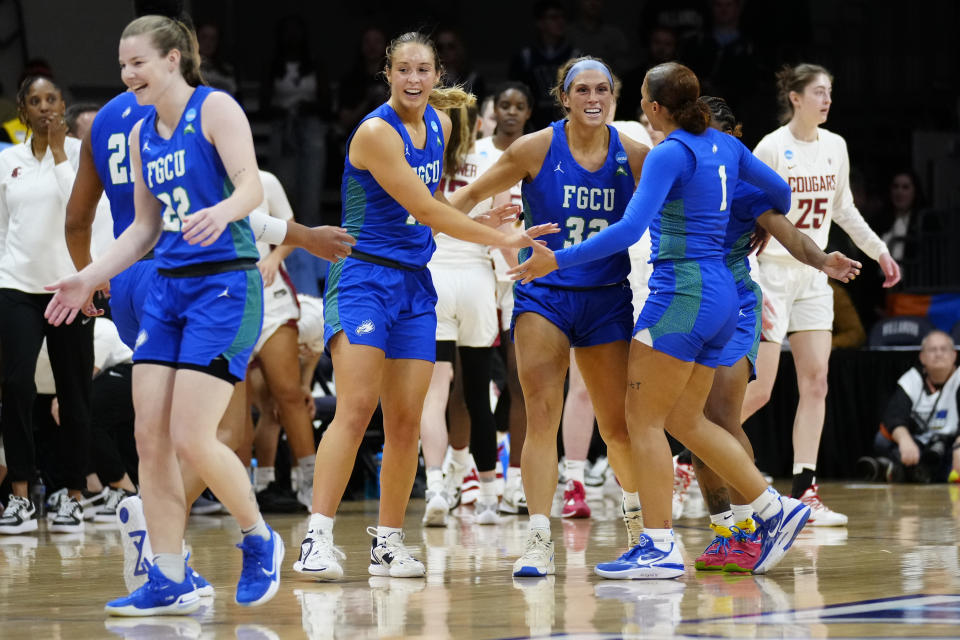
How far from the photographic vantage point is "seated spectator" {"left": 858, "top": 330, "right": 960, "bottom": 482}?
32.7 feet

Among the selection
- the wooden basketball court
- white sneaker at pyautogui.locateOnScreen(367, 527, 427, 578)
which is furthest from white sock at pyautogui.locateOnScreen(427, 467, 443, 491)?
white sneaker at pyautogui.locateOnScreen(367, 527, 427, 578)

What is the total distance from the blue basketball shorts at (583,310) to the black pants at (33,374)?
298 centimetres

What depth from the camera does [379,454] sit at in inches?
377

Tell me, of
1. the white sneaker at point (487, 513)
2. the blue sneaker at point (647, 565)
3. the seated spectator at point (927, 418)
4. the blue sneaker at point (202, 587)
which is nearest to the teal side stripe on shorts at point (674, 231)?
the blue sneaker at point (647, 565)

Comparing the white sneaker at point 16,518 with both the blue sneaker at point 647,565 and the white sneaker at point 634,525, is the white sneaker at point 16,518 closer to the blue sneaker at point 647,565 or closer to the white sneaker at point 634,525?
the white sneaker at point 634,525

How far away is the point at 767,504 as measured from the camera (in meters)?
5.01

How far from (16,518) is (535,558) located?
3.34m

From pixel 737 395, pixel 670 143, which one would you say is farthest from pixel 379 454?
pixel 670 143

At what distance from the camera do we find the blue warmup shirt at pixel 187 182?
4.16 metres

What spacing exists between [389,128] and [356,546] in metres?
2.09

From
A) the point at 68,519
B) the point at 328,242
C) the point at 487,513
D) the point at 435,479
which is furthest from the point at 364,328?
the point at 68,519

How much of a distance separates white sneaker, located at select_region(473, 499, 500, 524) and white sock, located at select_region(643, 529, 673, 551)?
7.64 ft

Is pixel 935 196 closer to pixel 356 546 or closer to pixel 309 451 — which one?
pixel 309 451

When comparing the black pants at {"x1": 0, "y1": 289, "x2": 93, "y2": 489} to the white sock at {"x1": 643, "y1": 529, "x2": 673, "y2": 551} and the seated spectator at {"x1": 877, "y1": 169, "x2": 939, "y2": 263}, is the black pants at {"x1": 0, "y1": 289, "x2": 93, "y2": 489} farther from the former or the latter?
the seated spectator at {"x1": 877, "y1": 169, "x2": 939, "y2": 263}
